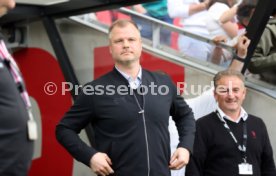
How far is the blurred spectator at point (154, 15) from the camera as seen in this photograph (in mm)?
4234

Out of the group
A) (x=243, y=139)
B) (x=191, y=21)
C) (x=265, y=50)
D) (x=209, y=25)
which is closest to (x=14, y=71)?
(x=243, y=139)

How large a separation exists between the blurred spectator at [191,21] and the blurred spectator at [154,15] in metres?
0.06

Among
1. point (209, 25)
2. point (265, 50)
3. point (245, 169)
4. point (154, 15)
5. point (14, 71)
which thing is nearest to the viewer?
point (14, 71)

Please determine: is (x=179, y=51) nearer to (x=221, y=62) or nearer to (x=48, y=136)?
(x=221, y=62)

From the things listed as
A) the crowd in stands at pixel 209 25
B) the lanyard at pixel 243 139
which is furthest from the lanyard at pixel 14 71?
the crowd in stands at pixel 209 25

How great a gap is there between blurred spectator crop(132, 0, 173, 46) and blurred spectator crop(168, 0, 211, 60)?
6 centimetres

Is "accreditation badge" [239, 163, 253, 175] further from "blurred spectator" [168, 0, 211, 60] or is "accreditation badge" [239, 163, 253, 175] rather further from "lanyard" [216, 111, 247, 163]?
"blurred spectator" [168, 0, 211, 60]

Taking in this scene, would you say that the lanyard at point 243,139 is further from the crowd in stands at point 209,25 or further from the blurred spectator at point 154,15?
the blurred spectator at point 154,15

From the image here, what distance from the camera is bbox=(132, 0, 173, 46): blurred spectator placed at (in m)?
4.23

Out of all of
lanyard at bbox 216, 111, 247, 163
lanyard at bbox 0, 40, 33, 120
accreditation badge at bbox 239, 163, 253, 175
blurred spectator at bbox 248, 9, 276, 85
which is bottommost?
accreditation badge at bbox 239, 163, 253, 175

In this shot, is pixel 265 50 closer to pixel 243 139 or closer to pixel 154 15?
pixel 243 139

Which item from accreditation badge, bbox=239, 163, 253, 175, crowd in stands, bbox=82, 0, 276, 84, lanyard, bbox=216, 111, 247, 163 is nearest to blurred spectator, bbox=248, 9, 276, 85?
crowd in stands, bbox=82, 0, 276, 84

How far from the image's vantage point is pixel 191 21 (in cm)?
438

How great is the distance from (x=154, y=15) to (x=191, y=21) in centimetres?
33
